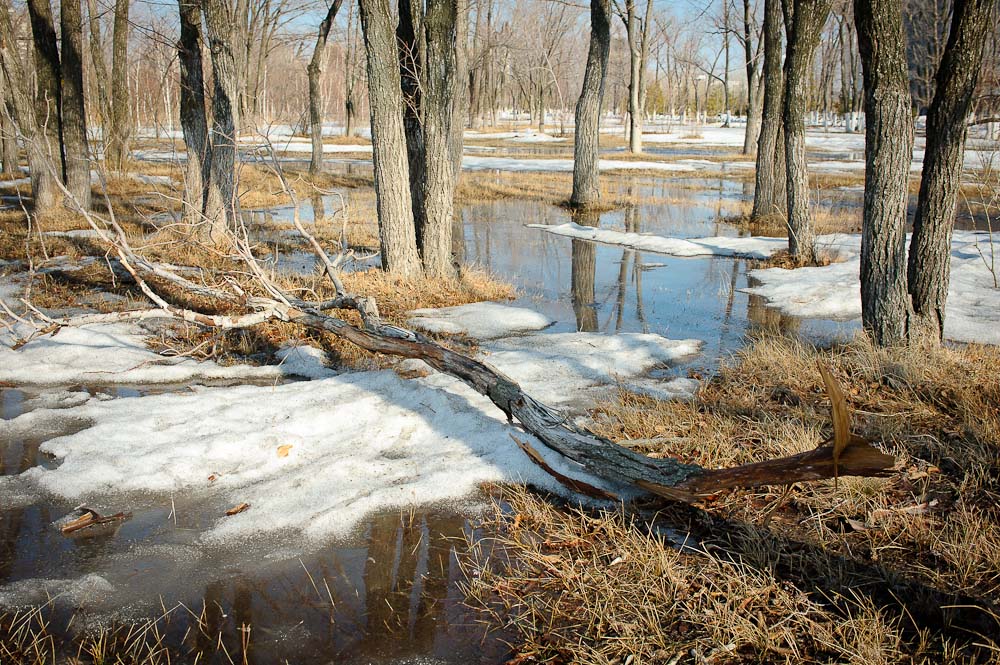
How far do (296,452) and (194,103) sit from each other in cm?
943

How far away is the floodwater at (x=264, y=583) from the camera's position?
117 inches

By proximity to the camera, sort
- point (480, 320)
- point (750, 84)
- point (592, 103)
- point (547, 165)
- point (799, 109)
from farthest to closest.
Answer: point (750, 84)
point (547, 165)
point (592, 103)
point (799, 109)
point (480, 320)

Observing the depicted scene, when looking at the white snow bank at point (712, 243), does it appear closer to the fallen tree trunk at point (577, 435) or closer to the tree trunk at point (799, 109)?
the tree trunk at point (799, 109)

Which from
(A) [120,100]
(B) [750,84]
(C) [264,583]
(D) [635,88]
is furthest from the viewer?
(D) [635,88]

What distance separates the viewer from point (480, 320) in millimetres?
7789

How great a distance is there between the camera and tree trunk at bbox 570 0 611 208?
616 inches

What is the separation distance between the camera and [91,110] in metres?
30.9

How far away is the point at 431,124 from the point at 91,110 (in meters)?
28.1

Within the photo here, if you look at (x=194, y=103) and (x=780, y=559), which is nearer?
(x=780, y=559)

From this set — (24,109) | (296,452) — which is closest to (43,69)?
(24,109)

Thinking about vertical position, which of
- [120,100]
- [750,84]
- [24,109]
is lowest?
[24,109]

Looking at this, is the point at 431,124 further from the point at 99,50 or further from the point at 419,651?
the point at 99,50

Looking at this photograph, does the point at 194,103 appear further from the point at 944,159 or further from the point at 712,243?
the point at 944,159

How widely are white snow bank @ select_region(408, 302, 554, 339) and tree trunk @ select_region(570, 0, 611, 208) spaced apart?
8740mm
